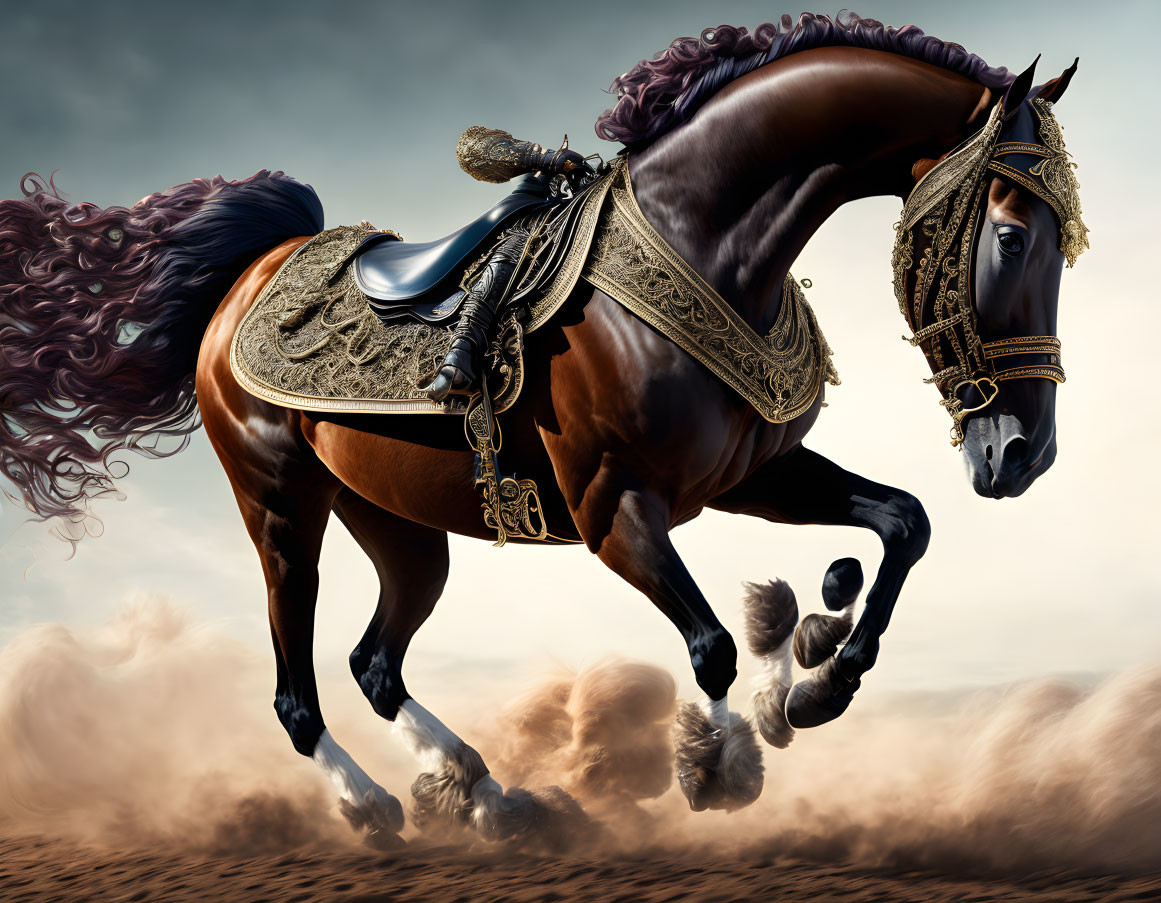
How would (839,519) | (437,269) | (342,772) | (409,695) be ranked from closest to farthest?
(839,519) < (437,269) < (342,772) < (409,695)

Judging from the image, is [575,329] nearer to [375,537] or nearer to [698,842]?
[375,537]

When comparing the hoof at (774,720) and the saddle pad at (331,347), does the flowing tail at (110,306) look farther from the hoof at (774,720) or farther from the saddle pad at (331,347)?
the hoof at (774,720)

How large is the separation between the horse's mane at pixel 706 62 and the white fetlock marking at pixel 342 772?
9.11ft

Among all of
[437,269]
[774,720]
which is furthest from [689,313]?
[774,720]

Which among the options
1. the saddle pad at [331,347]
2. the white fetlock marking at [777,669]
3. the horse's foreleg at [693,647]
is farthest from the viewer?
the saddle pad at [331,347]

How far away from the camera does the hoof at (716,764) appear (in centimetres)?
371

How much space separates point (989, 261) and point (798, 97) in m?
0.80

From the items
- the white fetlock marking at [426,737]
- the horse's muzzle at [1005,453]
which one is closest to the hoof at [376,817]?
the white fetlock marking at [426,737]

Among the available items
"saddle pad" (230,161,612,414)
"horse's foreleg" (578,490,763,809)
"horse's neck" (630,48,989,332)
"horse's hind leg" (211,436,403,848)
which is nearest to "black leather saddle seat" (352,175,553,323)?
"saddle pad" (230,161,612,414)

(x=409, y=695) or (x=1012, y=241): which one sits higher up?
(x=1012, y=241)

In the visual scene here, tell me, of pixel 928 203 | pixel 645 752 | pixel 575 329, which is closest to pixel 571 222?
pixel 575 329

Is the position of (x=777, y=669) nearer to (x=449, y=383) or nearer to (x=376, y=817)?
(x=449, y=383)

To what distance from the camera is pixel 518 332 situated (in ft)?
12.8

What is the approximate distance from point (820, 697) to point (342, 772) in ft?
6.99
